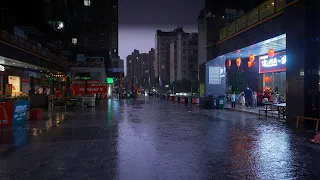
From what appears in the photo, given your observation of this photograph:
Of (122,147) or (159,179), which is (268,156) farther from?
(122,147)

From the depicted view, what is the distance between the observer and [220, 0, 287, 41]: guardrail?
54.5ft

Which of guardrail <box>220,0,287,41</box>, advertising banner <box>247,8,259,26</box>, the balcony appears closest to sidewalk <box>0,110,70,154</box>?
the balcony

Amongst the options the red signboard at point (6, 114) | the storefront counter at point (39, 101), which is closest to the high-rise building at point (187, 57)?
the storefront counter at point (39, 101)

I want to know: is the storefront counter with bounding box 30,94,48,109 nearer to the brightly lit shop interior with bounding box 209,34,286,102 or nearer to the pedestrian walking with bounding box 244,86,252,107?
the brightly lit shop interior with bounding box 209,34,286,102

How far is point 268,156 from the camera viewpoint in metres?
7.86

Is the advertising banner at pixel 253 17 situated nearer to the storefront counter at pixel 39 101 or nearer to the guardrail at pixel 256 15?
the guardrail at pixel 256 15

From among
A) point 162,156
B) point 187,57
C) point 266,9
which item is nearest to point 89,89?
point 266,9

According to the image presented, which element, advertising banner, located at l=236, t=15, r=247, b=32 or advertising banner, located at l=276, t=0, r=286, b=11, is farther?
advertising banner, located at l=236, t=15, r=247, b=32

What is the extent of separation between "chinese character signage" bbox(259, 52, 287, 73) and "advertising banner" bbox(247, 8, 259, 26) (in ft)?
15.5

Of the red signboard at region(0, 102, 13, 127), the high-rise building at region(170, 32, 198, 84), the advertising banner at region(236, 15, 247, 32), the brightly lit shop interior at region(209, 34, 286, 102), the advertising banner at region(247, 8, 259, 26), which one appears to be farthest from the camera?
the high-rise building at region(170, 32, 198, 84)

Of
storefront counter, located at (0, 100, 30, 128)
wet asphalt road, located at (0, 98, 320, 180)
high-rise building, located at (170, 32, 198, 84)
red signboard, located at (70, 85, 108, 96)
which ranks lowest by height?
wet asphalt road, located at (0, 98, 320, 180)

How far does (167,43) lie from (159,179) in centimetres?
15974

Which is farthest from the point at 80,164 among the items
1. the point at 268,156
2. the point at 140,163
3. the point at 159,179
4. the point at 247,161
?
the point at 268,156

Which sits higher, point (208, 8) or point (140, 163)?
point (208, 8)
